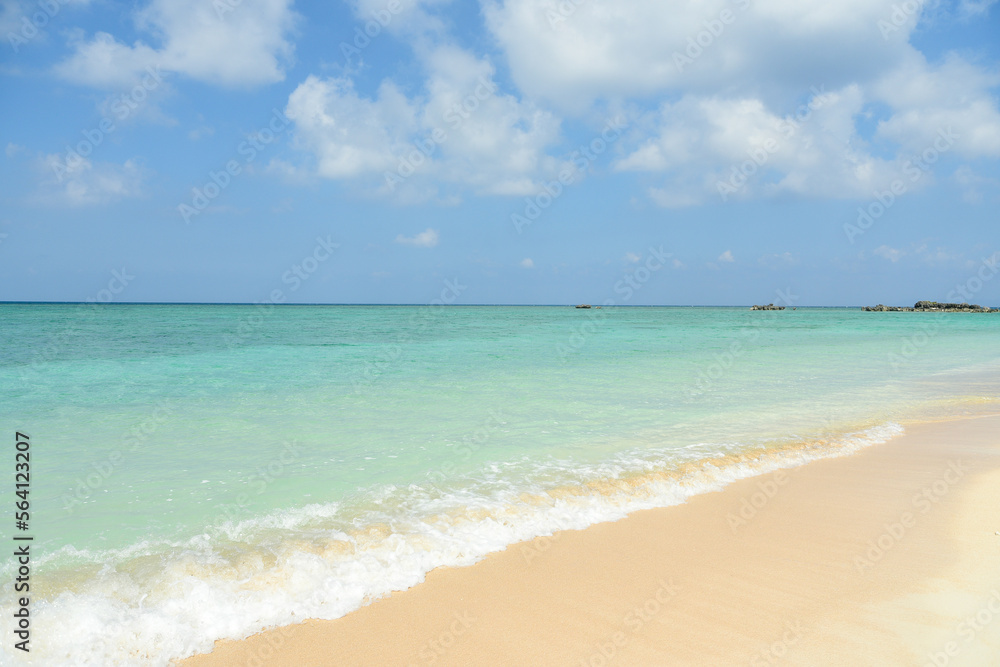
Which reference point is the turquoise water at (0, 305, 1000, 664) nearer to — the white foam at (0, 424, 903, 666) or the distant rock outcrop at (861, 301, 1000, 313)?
the white foam at (0, 424, 903, 666)

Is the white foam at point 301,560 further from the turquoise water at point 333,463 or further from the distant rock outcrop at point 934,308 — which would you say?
the distant rock outcrop at point 934,308

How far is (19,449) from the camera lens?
7000mm

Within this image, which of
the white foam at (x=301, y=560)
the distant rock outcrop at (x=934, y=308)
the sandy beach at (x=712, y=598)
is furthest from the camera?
the distant rock outcrop at (x=934, y=308)

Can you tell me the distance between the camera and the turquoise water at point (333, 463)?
3857 mm

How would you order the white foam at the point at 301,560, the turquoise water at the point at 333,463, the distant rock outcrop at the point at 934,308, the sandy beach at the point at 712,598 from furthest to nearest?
the distant rock outcrop at the point at 934,308 < the turquoise water at the point at 333,463 < the white foam at the point at 301,560 < the sandy beach at the point at 712,598

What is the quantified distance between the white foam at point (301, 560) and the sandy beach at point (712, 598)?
219 mm

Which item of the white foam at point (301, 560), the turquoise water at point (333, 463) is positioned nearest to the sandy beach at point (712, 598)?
the white foam at point (301, 560)

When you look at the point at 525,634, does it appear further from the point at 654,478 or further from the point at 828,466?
the point at 828,466

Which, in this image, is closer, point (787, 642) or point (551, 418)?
point (787, 642)

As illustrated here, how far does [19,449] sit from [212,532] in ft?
14.6

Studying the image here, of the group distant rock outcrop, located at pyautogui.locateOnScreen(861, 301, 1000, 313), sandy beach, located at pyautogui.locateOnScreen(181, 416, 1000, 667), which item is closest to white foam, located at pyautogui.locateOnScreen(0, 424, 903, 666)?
sandy beach, located at pyautogui.locateOnScreen(181, 416, 1000, 667)

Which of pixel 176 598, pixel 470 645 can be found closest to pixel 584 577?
pixel 470 645

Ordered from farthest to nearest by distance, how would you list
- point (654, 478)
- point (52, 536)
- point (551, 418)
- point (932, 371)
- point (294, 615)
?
point (932, 371) < point (551, 418) < point (654, 478) < point (52, 536) < point (294, 615)

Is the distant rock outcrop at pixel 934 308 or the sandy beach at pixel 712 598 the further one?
the distant rock outcrop at pixel 934 308
